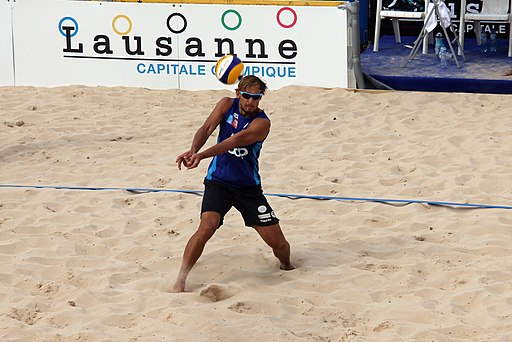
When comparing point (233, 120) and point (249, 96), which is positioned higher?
point (249, 96)

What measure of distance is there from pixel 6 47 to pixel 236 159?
622cm

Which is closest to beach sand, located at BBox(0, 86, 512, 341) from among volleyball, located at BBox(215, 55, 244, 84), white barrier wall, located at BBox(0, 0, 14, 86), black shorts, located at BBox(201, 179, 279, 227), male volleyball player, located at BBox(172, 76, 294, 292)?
male volleyball player, located at BBox(172, 76, 294, 292)

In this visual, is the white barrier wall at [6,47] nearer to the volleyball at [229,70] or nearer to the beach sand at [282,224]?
the beach sand at [282,224]

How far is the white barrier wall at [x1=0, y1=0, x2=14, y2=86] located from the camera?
10914 millimetres

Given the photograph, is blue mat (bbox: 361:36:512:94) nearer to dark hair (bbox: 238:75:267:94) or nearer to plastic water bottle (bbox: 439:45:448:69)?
plastic water bottle (bbox: 439:45:448:69)

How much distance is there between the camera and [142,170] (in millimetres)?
8070

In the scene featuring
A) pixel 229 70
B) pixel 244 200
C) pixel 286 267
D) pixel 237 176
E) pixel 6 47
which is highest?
pixel 229 70

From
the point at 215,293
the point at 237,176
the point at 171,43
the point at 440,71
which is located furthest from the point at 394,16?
the point at 215,293

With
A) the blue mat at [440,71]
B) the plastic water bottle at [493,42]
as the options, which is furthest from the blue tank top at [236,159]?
the plastic water bottle at [493,42]

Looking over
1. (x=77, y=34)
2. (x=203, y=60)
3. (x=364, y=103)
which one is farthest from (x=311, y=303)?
(x=77, y=34)

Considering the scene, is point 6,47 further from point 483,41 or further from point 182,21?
point 483,41

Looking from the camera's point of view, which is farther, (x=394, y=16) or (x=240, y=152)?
(x=394, y=16)

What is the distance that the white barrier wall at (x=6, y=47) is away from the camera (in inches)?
430

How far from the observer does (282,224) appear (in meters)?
6.73
